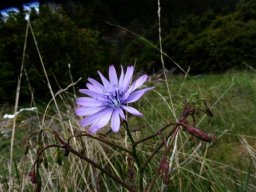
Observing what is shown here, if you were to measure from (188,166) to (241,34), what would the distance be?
814cm

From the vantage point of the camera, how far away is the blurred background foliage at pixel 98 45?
799 centimetres

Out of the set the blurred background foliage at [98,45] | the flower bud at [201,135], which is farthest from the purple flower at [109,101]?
the blurred background foliage at [98,45]

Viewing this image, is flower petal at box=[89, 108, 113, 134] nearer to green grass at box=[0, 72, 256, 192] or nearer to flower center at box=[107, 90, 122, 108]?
flower center at box=[107, 90, 122, 108]

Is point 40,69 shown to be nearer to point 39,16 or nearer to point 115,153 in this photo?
point 39,16

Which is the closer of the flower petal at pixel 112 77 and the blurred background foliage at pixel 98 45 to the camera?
the flower petal at pixel 112 77

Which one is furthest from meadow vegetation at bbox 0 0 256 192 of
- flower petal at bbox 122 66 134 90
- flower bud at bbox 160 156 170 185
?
flower petal at bbox 122 66 134 90

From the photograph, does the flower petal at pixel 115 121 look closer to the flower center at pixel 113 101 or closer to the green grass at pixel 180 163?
the flower center at pixel 113 101

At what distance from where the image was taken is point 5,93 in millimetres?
7945

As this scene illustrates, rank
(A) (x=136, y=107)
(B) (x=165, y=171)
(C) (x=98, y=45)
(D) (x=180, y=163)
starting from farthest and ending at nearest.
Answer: (C) (x=98, y=45), (A) (x=136, y=107), (D) (x=180, y=163), (B) (x=165, y=171)

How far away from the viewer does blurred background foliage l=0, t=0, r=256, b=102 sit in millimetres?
7988

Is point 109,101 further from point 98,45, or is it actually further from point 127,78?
point 98,45

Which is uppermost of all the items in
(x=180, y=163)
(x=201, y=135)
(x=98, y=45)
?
(x=98, y=45)

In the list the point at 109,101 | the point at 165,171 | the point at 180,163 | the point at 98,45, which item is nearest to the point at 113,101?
the point at 109,101

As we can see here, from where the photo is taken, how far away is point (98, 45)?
11.0m
